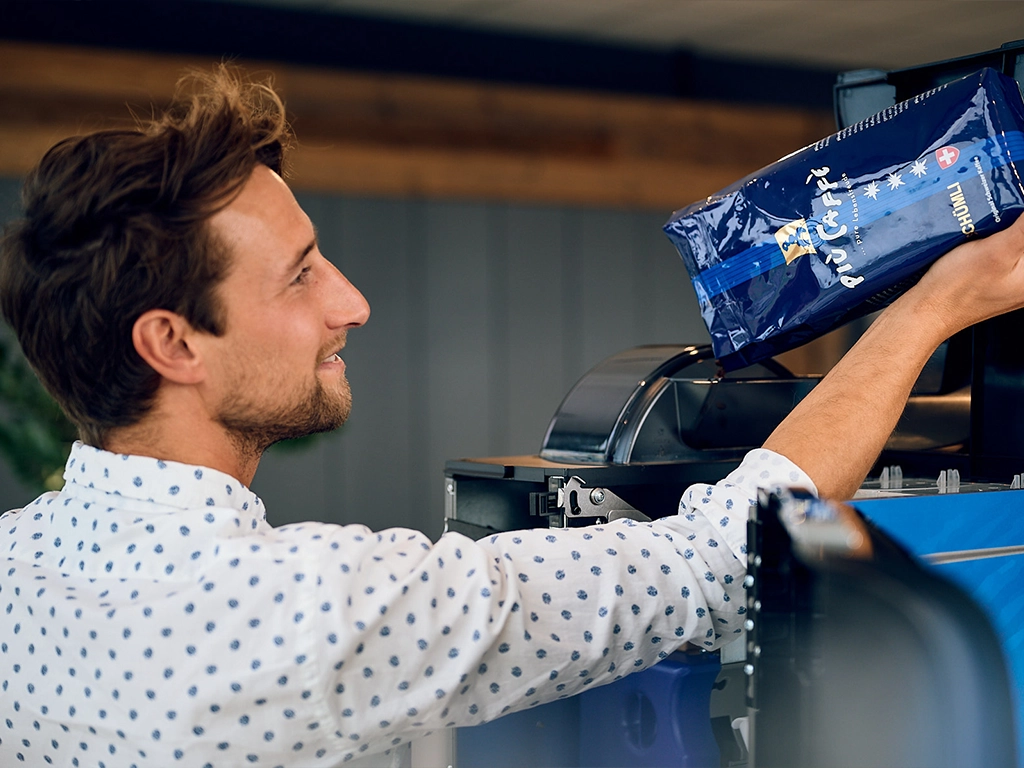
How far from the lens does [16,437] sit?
325cm

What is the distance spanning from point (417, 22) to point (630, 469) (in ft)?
12.5

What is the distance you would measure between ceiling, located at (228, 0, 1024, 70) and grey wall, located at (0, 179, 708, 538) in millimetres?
804

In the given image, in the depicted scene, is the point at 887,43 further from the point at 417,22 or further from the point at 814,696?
the point at 814,696

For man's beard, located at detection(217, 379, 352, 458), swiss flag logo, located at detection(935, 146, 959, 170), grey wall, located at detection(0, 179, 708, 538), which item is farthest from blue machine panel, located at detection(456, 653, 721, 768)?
grey wall, located at detection(0, 179, 708, 538)

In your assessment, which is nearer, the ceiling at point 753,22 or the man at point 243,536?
the man at point 243,536

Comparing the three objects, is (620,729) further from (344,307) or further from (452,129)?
(452,129)

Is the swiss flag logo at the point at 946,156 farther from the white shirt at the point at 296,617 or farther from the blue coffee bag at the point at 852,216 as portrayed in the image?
the white shirt at the point at 296,617

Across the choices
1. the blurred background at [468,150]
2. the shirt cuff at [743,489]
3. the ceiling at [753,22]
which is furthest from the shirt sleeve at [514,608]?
the ceiling at [753,22]

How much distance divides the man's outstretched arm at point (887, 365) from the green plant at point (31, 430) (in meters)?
2.72

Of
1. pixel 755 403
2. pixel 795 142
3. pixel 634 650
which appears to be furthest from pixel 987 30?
pixel 634 650

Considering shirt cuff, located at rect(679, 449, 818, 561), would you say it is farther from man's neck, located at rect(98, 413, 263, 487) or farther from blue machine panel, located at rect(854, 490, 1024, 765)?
man's neck, located at rect(98, 413, 263, 487)

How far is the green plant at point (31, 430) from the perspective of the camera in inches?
123

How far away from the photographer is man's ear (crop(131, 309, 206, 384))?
2.98ft

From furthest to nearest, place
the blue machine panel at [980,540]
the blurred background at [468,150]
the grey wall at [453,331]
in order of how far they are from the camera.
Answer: the grey wall at [453,331] → the blurred background at [468,150] → the blue machine panel at [980,540]
